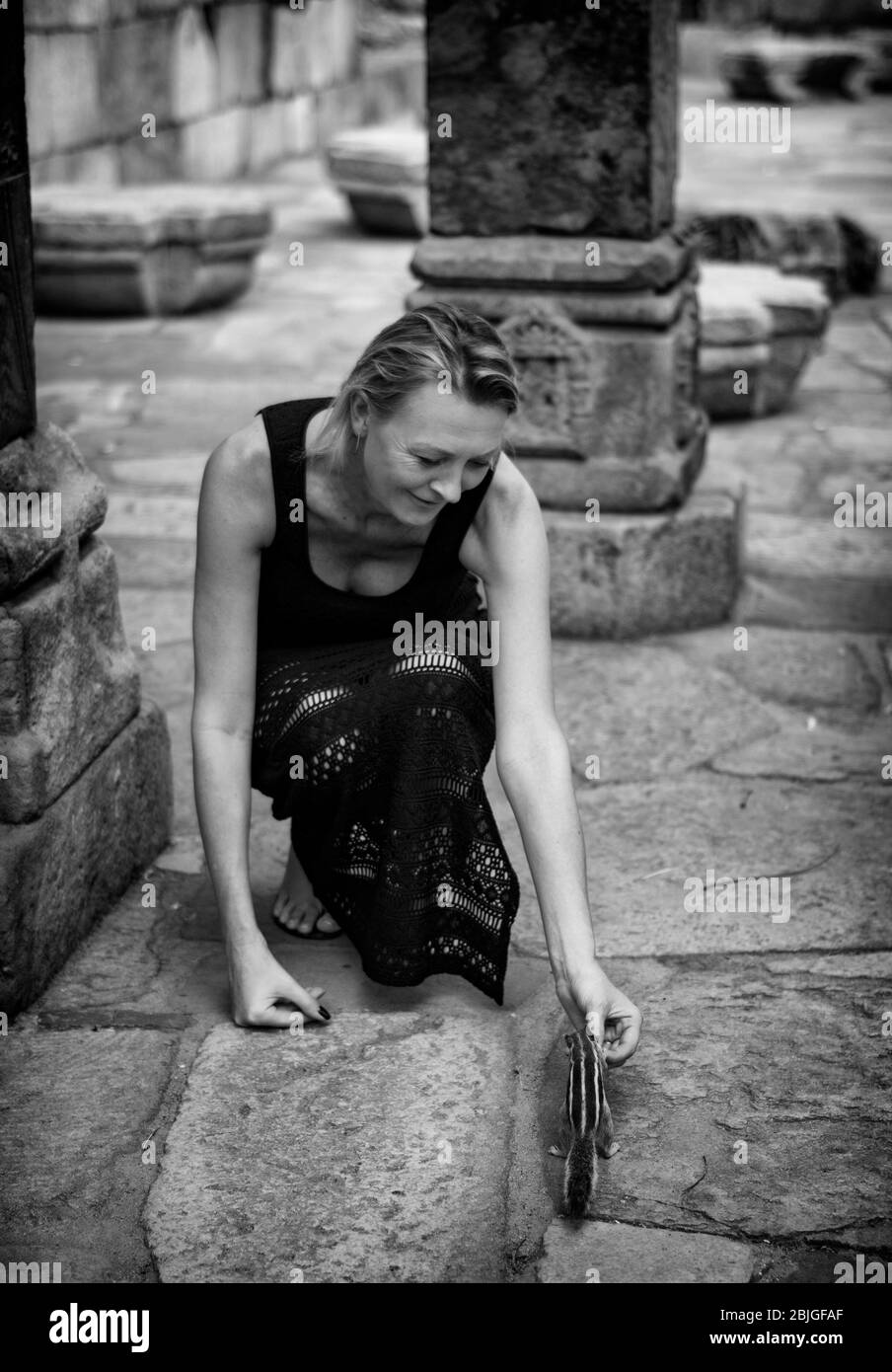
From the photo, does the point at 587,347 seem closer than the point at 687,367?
Yes

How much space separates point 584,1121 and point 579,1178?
89mm

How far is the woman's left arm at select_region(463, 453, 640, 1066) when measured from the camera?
2527 mm

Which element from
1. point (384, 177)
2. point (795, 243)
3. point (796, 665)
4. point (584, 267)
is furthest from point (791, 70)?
point (796, 665)

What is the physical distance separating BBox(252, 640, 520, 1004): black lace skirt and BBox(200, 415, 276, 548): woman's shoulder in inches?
11.2

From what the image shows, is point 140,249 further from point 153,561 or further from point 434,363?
point 434,363

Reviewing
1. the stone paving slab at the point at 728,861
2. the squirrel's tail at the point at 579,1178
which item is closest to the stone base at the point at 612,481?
the stone paving slab at the point at 728,861

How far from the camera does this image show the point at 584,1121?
2.34 m

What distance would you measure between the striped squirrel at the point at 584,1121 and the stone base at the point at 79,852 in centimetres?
90

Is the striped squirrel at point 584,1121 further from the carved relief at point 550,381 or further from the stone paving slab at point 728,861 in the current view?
the carved relief at point 550,381

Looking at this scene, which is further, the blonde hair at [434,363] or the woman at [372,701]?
the woman at [372,701]

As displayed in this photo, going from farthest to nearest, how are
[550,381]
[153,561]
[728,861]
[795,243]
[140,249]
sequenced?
[795,243], [140,249], [153,561], [550,381], [728,861]

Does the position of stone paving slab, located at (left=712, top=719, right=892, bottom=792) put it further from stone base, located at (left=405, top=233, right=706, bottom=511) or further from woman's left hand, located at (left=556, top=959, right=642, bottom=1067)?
woman's left hand, located at (left=556, top=959, right=642, bottom=1067)

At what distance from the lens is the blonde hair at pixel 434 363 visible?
2.44 metres

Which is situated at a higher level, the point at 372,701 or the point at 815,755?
the point at 372,701
